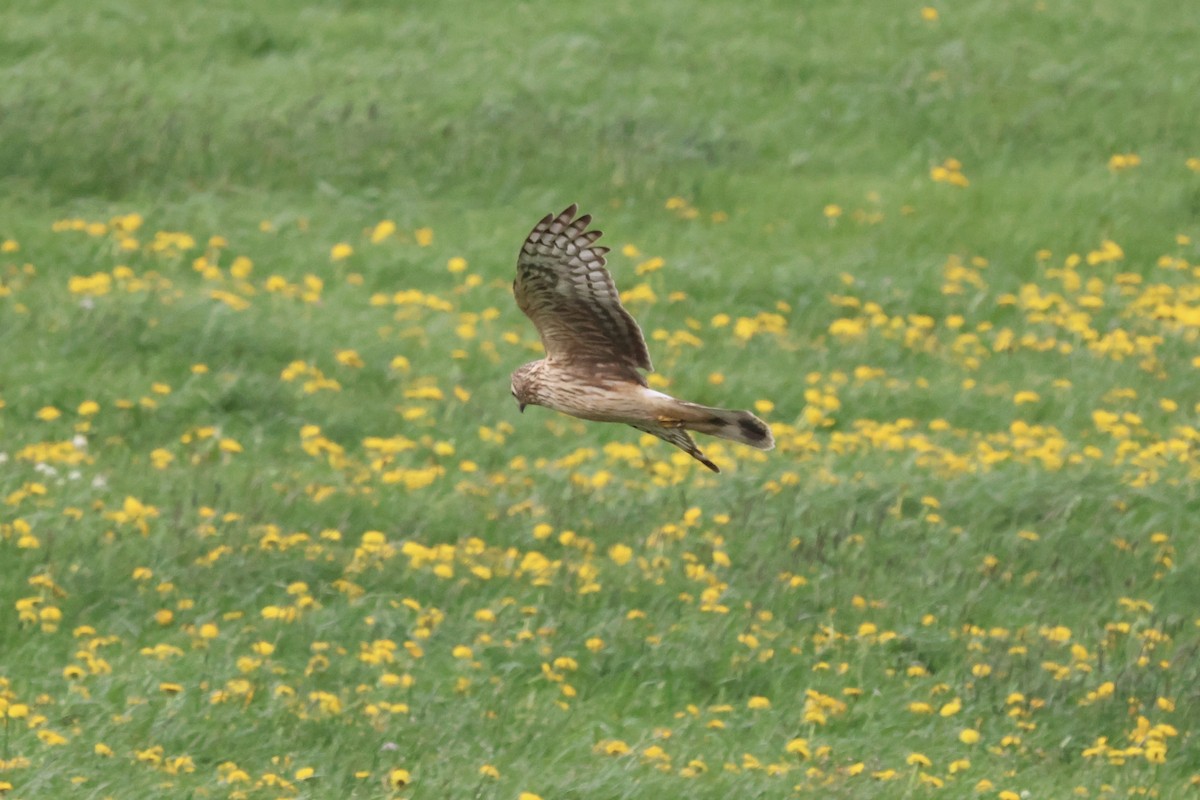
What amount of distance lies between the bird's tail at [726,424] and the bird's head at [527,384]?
0.56 m

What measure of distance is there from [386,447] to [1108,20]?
31.5ft

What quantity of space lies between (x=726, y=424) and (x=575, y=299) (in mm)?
760

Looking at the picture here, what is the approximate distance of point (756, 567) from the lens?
8.54 meters

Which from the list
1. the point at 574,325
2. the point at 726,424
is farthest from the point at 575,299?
the point at 726,424

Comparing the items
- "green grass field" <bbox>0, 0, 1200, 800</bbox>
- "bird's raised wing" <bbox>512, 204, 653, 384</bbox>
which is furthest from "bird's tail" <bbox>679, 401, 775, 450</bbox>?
"green grass field" <bbox>0, 0, 1200, 800</bbox>

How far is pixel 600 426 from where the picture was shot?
1010cm

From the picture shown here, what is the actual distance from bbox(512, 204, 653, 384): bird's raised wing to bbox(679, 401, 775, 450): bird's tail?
48cm

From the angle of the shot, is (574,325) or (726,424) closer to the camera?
(726,424)

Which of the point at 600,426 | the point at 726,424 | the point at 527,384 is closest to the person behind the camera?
the point at 726,424

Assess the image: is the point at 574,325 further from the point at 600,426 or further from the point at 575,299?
the point at 600,426

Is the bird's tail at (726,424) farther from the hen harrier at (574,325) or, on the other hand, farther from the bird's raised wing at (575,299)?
the bird's raised wing at (575,299)

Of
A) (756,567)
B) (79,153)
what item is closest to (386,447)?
(756,567)

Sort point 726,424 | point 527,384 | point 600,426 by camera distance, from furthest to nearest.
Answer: point 600,426, point 527,384, point 726,424

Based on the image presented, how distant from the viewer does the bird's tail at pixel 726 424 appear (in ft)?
17.1
